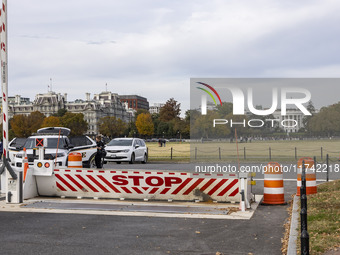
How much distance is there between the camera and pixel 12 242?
7.99 meters

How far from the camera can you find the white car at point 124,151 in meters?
29.5

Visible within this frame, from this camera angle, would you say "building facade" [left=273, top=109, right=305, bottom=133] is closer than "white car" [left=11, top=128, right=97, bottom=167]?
No

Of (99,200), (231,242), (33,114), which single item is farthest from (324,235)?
(33,114)

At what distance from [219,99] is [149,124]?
14475 centimetres

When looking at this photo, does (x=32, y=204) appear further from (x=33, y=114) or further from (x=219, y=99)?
(x=33, y=114)

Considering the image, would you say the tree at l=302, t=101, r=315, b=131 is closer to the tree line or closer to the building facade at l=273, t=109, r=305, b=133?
the building facade at l=273, t=109, r=305, b=133

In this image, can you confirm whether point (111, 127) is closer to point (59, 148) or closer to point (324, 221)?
point (59, 148)

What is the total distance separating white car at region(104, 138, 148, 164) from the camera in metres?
29.5

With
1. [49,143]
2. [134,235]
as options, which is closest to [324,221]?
[134,235]

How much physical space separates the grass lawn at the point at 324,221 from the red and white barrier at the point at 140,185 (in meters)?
2.15

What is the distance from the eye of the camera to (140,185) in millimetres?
13023

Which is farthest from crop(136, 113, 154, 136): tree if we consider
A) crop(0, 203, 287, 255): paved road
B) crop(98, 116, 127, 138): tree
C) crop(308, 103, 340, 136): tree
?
crop(0, 203, 287, 255): paved road

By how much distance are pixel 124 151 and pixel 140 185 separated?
1660cm

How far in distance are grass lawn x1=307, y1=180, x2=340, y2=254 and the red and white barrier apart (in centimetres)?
215
